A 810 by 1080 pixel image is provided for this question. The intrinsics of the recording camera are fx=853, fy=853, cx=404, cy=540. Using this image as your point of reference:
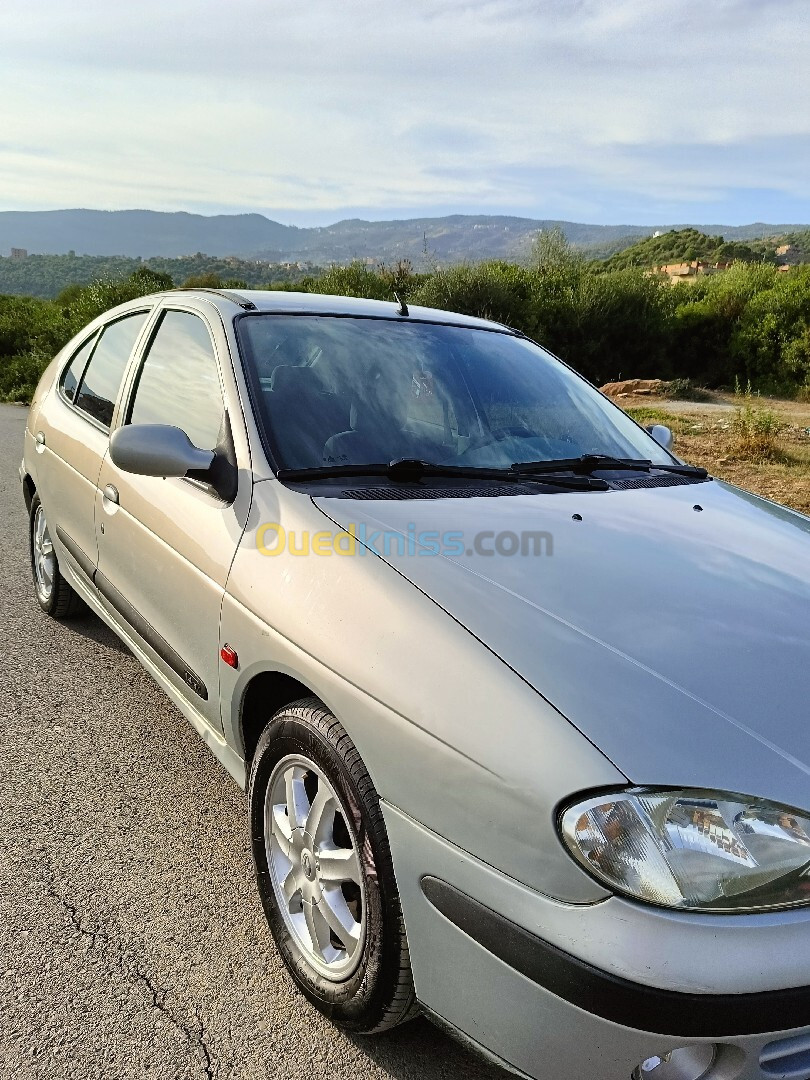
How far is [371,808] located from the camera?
5.58 feet

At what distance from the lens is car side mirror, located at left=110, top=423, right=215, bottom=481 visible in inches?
93.0

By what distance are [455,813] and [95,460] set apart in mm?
2421

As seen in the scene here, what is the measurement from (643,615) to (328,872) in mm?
905

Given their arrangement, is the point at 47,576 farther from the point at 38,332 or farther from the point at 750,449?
the point at 38,332

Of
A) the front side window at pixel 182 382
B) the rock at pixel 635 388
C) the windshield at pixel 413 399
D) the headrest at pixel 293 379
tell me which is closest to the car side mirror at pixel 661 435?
the windshield at pixel 413 399

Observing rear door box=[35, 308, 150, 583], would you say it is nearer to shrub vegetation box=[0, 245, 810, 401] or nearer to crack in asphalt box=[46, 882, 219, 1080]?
crack in asphalt box=[46, 882, 219, 1080]

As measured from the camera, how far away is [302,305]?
10.1ft

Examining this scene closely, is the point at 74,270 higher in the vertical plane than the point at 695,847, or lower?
higher

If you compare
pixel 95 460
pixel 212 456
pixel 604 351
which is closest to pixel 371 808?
pixel 212 456

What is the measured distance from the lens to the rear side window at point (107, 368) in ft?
11.4

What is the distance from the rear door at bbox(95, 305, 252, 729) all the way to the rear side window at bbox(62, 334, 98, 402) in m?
0.90

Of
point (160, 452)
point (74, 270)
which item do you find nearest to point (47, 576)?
point (160, 452)

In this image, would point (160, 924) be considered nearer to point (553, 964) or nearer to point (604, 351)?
point (553, 964)

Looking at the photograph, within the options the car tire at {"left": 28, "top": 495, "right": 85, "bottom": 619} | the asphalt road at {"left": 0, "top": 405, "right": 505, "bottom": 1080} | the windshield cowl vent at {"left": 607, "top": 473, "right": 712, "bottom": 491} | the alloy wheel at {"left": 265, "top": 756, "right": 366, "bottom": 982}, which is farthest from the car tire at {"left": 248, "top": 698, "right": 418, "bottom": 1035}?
the car tire at {"left": 28, "top": 495, "right": 85, "bottom": 619}
